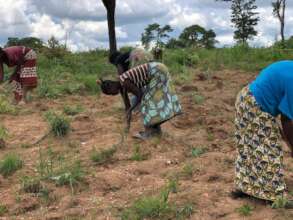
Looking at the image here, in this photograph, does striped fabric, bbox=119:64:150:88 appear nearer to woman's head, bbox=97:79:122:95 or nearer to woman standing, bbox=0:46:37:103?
woman's head, bbox=97:79:122:95

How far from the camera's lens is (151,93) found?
6340mm

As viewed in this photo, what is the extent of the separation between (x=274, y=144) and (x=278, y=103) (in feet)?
1.01

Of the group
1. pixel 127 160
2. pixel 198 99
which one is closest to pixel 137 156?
pixel 127 160

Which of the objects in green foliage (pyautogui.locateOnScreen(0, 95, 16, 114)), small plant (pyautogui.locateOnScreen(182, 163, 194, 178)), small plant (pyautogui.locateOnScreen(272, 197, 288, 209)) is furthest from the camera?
green foliage (pyautogui.locateOnScreen(0, 95, 16, 114))

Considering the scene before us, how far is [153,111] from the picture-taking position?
6.32 meters

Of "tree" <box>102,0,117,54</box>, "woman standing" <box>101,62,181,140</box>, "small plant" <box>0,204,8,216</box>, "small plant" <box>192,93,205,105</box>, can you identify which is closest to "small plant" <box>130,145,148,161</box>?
"woman standing" <box>101,62,181,140</box>

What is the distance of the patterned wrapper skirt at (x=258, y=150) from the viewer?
4094 millimetres

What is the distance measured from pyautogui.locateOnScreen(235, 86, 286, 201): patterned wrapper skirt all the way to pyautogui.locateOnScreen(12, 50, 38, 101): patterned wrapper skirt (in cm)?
496

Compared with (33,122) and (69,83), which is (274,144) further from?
(69,83)

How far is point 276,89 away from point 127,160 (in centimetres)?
220

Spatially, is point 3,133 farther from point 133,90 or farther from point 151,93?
point 151,93

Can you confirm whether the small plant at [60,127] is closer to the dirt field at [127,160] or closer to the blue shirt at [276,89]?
the dirt field at [127,160]

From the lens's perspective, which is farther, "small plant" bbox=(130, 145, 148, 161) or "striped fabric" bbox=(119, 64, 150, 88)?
"striped fabric" bbox=(119, 64, 150, 88)

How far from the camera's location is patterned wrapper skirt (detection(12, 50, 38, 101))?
8.54 meters
